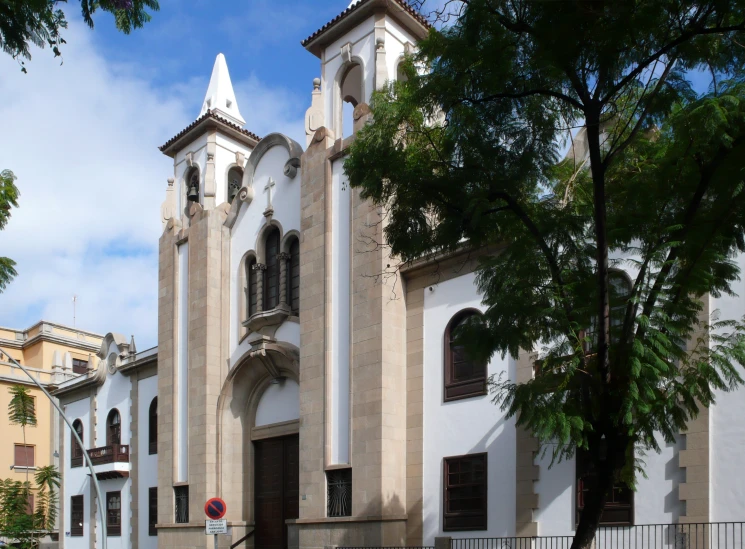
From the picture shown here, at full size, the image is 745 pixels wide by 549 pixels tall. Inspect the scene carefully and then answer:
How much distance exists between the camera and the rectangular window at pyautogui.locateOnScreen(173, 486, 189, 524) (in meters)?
26.5

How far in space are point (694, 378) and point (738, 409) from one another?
4.69 metres

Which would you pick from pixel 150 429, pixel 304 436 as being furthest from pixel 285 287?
pixel 150 429

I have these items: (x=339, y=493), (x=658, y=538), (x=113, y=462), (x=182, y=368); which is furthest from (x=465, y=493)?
(x=113, y=462)

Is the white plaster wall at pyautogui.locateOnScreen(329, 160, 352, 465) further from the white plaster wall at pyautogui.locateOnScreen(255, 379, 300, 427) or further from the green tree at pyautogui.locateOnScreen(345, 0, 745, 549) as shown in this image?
the green tree at pyautogui.locateOnScreen(345, 0, 745, 549)

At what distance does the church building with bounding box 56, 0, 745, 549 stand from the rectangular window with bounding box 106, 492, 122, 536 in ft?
16.6

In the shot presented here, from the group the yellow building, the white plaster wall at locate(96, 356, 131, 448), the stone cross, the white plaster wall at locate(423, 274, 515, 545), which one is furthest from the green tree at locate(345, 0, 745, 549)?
the yellow building

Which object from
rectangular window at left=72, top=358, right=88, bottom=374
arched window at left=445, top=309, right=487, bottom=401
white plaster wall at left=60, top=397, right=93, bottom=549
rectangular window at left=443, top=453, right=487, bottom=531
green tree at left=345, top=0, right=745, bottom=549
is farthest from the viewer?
rectangular window at left=72, top=358, right=88, bottom=374

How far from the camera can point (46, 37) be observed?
26.2ft

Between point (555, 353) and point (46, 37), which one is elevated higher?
point (46, 37)

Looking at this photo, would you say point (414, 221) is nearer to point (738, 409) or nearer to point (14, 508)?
point (738, 409)

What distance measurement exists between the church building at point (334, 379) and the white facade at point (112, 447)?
301 cm

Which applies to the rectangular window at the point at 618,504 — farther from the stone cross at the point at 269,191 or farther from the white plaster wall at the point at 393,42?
the stone cross at the point at 269,191

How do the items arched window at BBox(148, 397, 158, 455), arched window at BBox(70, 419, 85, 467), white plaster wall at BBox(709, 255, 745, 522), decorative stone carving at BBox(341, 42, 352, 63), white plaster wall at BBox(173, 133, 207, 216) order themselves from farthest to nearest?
arched window at BBox(70, 419, 85, 467) → arched window at BBox(148, 397, 158, 455) → white plaster wall at BBox(173, 133, 207, 216) → decorative stone carving at BBox(341, 42, 352, 63) → white plaster wall at BBox(709, 255, 745, 522)

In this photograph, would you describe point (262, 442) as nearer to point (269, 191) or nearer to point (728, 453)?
point (269, 191)
